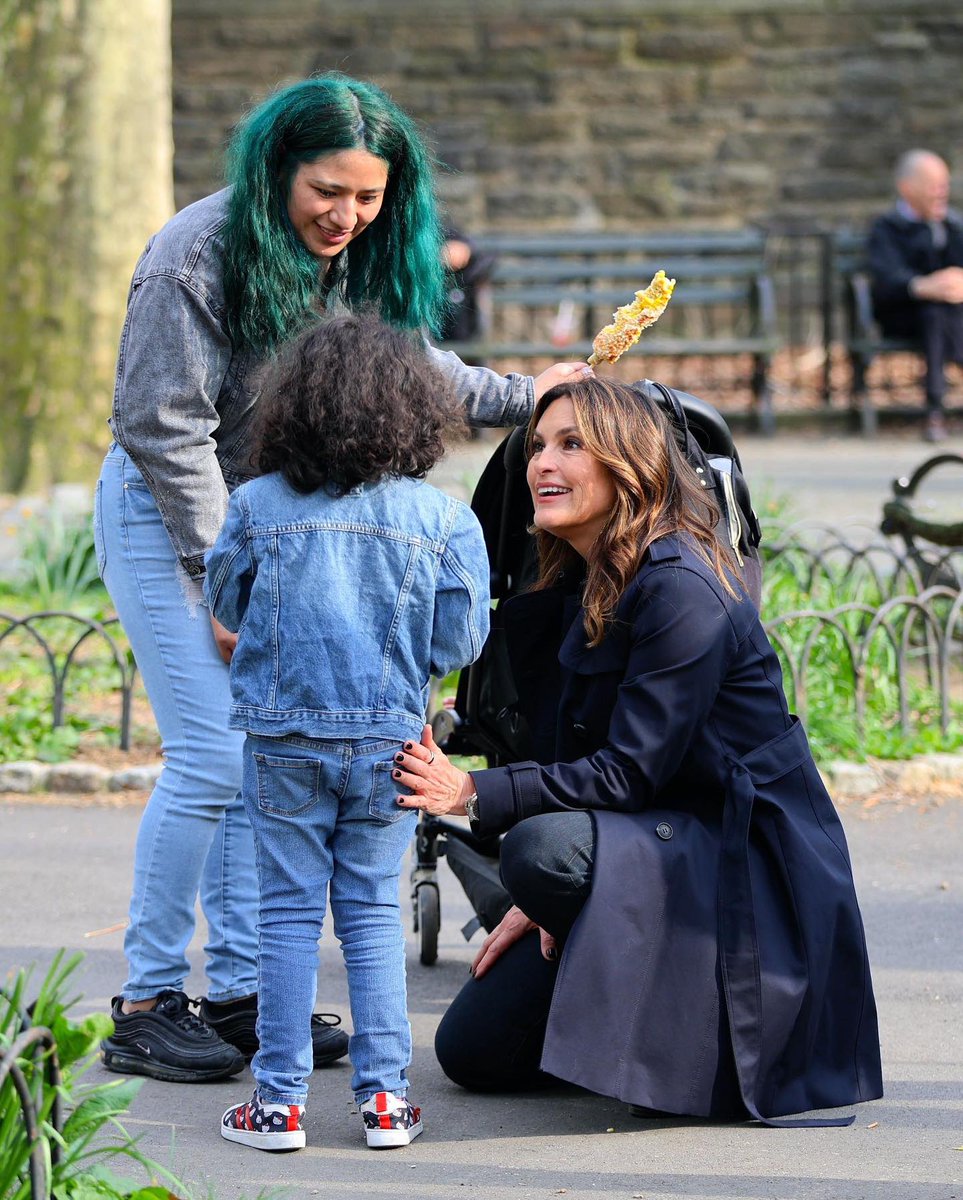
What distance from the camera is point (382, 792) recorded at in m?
A: 3.15

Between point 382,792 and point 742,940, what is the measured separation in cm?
70

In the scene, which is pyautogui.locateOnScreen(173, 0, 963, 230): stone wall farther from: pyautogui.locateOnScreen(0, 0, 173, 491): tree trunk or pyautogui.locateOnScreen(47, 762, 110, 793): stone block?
pyautogui.locateOnScreen(47, 762, 110, 793): stone block

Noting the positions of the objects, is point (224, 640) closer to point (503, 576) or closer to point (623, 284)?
point (503, 576)

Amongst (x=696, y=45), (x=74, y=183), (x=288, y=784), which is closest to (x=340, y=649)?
(x=288, y=784)

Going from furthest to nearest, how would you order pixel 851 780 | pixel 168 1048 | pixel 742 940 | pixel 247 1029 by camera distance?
pixel 851 780, pixel 247 1029, pixel 168 1048, pixel 742 940

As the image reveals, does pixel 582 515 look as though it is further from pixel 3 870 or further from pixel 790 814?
pixel 3 870

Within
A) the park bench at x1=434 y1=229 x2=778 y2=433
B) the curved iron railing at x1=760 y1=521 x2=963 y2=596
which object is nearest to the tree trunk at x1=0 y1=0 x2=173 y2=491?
the park bench at x1=434 y1=229 x2=778 y2=433

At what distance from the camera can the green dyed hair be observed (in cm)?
336

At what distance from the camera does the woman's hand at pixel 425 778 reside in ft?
10.3

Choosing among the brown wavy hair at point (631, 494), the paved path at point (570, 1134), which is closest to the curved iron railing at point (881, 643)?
the paved path at point (570, 1134)

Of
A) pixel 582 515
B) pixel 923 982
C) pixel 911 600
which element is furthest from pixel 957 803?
pixel 582 515

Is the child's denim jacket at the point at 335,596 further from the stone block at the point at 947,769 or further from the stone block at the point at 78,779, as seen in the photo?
the stone block at the point at 947,769

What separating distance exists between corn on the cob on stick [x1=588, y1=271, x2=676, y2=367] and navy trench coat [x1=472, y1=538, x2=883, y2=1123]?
0.47m

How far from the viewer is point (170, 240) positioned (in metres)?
3.39
